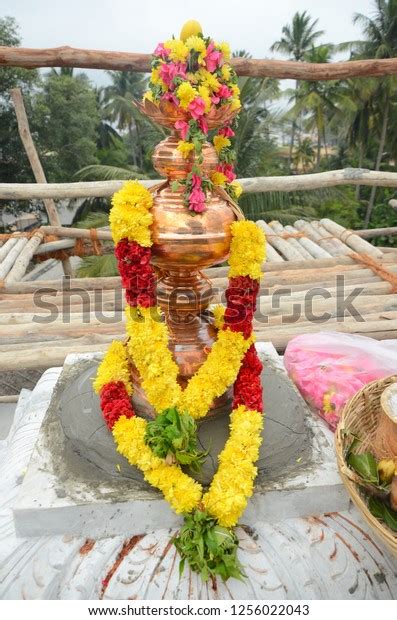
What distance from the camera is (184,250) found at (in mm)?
1500

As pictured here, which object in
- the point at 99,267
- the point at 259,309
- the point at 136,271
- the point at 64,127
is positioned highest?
the point at 136,271

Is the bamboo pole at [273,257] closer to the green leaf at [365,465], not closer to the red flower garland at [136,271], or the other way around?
the red flower garland at [136,271]

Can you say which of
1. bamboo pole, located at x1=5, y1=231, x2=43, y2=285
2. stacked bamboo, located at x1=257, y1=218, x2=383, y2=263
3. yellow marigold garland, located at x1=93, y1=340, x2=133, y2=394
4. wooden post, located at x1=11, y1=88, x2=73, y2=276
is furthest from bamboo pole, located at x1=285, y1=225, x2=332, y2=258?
wooden post, located at x1=11, y1=88, x2=73, y2=276

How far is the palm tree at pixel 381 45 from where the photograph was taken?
63.5 ft

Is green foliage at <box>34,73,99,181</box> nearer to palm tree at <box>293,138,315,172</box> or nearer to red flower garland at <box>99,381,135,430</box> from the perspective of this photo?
palm tree at <box>293,138,315,172</box>

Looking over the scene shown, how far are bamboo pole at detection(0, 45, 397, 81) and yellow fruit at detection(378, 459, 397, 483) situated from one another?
280 cm

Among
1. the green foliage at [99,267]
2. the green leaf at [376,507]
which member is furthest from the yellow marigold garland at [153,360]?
the green foliage at [99,267]

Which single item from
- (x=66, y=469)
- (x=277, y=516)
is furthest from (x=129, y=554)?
(x=277, y=516)

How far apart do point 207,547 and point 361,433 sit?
24.4 inches

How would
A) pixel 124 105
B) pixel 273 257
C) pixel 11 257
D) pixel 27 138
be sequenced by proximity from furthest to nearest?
1. pixel 124 105
2. pixel 27 138
3. pixel 11 257
4. pixel 273 257

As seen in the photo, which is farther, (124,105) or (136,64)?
(124,105)

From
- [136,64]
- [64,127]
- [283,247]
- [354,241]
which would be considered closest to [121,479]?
[136,64]

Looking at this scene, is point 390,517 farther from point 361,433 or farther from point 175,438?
point 175,438

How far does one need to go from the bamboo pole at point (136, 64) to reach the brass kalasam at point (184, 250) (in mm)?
1910
